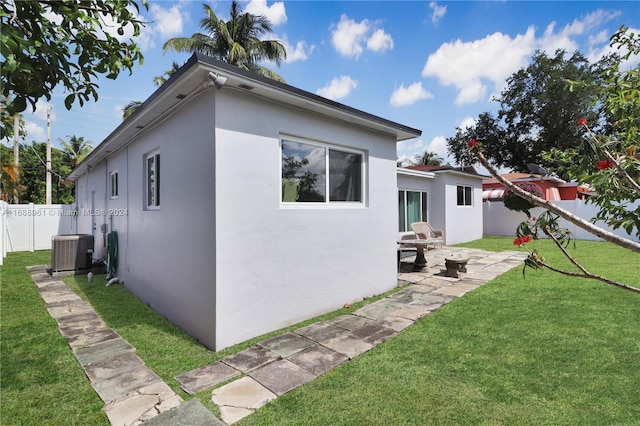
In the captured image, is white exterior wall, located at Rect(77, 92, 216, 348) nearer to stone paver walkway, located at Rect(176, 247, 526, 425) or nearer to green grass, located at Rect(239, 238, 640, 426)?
stone paver walkway, located at Rect(176, 247, 526, 425)

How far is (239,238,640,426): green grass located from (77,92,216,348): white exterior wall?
2414 millimetres

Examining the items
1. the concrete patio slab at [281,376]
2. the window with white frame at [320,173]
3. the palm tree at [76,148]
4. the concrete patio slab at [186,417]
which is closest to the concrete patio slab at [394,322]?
the concrete patio slab at [281,376]

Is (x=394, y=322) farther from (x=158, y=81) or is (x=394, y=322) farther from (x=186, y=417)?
(x=158, y=81)

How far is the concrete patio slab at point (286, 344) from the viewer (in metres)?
5.01

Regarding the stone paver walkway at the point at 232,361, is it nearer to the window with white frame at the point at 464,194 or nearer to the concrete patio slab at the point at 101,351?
the concrete patio slab at the point at 101,351

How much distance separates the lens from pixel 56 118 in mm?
27422

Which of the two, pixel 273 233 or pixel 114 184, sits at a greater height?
pixel 114 184

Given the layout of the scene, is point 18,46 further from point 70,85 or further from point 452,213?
point 452,213

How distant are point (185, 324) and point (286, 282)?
203 centimetres

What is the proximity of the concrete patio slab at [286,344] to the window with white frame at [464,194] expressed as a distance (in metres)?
16.0

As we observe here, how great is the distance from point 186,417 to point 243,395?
666 mm

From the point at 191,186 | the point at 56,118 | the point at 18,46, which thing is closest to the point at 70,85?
the point at 18,46

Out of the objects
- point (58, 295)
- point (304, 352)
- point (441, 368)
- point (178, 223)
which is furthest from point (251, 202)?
point (58, 295)

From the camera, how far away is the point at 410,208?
1647 cm
